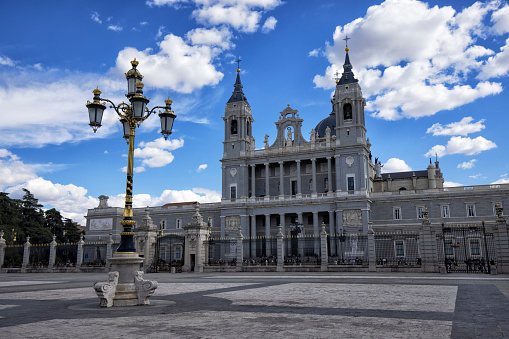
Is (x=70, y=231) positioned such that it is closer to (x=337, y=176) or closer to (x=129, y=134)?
(x=337, y=176)

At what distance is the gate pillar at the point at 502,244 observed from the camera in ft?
86.4

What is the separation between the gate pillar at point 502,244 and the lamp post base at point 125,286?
22805 mm

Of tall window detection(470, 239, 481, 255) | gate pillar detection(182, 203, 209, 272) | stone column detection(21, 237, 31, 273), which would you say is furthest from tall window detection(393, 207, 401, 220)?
stone column detection(21, 237, 31, 273)

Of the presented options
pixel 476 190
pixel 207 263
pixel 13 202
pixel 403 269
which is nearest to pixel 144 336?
pixel 403 269

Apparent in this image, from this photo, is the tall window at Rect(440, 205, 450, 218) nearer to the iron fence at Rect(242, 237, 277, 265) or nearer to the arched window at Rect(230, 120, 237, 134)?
the iron fence at Rect(242, 237, 277, 265)

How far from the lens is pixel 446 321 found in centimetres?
867

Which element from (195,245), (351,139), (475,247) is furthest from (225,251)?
(475,247)

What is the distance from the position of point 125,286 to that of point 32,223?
6740 centimetres

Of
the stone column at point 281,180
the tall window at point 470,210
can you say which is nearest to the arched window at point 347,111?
the stone column at point 281,180

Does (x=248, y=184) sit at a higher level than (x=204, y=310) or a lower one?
higher

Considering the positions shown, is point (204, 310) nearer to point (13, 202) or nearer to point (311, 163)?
point (311, 163)

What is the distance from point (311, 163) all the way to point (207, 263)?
112 ft

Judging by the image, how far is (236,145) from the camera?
6762 centimetres

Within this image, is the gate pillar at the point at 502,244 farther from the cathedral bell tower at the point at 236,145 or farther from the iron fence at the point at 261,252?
the cathedral bell tower at the point at 236,145
